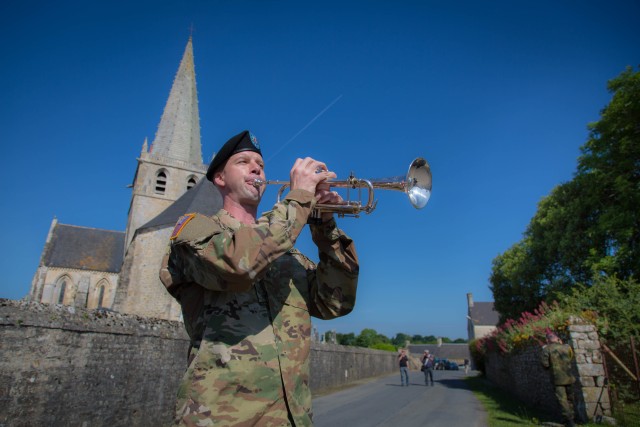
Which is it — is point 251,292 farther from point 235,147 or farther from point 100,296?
point 100,296

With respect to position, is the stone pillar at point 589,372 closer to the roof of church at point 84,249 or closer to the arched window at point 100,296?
the arched window at point 100,296

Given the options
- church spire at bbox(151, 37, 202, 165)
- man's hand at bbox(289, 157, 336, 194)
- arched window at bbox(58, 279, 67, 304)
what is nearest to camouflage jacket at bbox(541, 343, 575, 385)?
man's hand at bbox(289, 157, 336, 194)

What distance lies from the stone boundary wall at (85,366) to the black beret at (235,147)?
4781 millimetres

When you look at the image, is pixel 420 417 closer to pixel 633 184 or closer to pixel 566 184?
pixel 633 184

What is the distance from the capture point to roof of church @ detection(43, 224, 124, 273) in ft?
152

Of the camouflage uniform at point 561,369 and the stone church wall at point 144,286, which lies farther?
the stone church wall at point 144,286

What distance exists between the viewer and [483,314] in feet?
228

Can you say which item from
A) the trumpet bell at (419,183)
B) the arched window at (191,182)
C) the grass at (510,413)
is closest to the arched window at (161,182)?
the arched window at (191,182)

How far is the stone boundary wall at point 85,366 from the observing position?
5.38m

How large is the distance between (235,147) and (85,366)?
5855mm

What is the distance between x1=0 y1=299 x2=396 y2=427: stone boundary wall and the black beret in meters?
4.78

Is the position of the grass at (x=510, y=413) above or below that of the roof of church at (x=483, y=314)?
below

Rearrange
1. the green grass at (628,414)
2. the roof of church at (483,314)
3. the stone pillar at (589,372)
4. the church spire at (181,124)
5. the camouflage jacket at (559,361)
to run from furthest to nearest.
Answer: the roof of church at (483,314) → the church spire at (181,124) → the stone pillar at (589,372) → the camouflage jacket at (559,361) → the green grass at (628,414)

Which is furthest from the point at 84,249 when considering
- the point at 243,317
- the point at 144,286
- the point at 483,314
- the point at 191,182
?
the point at 483,314
